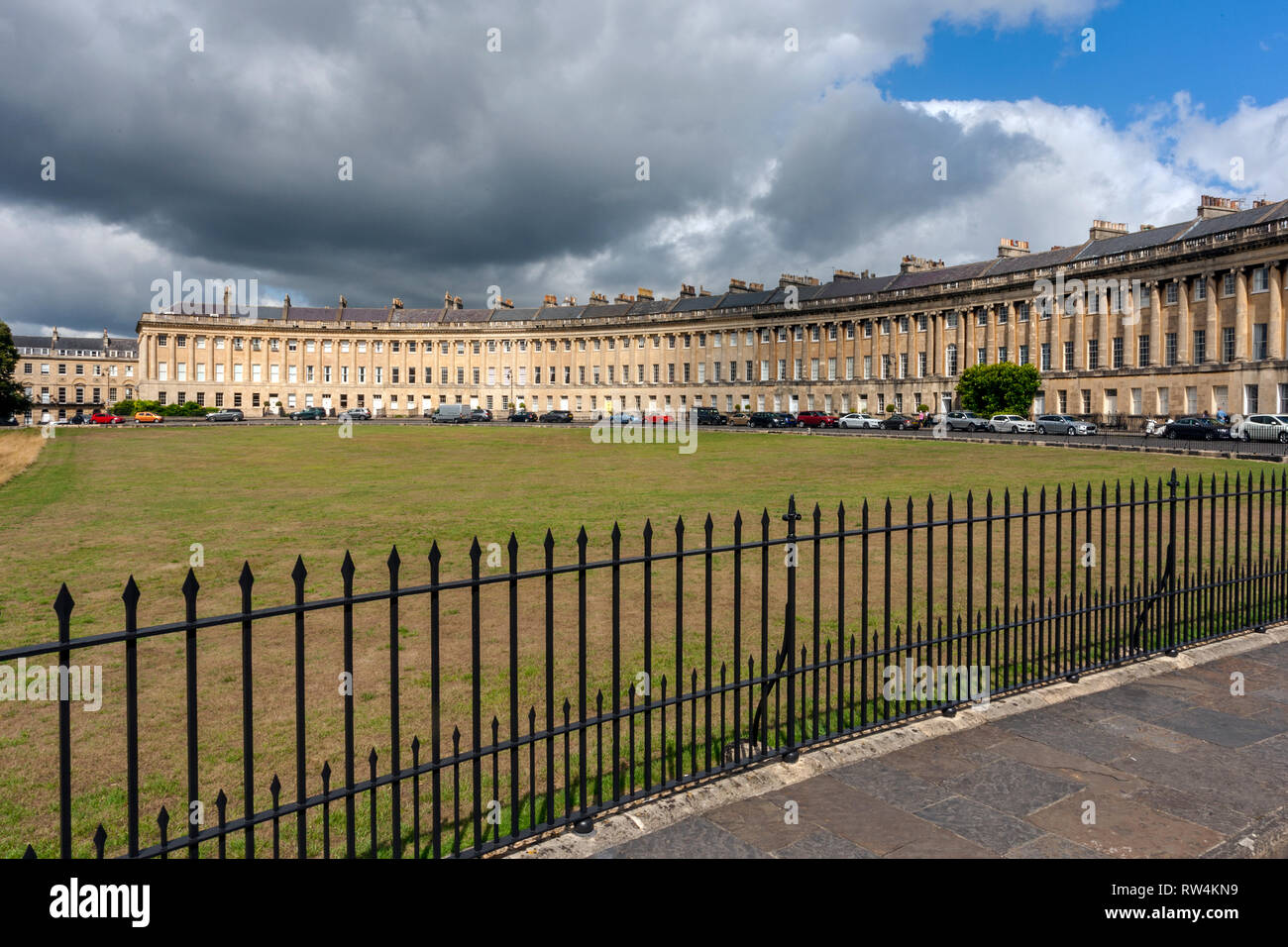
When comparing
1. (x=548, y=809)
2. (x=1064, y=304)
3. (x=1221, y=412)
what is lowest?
(x=548, y=809)

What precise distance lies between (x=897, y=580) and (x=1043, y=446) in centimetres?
3172

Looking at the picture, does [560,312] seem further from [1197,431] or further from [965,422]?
[1197,431]

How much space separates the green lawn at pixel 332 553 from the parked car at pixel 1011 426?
804 inches

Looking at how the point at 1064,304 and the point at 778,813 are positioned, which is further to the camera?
the point at 1064,304

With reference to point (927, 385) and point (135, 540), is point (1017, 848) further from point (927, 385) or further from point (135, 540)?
point (927, 385)

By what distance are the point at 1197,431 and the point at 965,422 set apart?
17.7 m

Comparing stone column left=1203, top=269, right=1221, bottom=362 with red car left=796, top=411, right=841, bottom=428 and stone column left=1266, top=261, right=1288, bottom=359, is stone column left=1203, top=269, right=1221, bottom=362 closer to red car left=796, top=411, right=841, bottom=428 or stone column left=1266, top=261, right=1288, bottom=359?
stone column left=1266, top=261, right=1288, bottom=359

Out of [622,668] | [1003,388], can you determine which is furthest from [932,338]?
[622,668]

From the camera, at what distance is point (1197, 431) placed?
44.5m

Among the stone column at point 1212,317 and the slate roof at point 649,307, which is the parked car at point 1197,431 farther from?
the slate roof at point 649,307

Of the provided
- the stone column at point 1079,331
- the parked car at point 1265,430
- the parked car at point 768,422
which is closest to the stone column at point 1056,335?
the stone column at point 1079,331

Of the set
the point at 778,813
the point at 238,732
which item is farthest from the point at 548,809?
the point at 238,732

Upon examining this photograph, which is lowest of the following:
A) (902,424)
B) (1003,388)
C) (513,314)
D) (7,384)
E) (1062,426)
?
(1062,426)

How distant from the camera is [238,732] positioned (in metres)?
6.50
